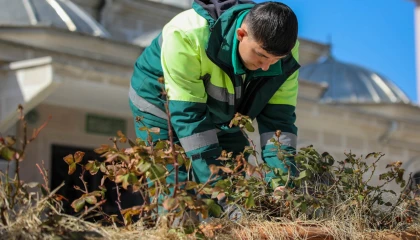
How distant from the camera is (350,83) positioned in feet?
61.0

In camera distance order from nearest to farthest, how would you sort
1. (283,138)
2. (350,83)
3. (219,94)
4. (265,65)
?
(265,65) → (219,94) → (283,138) → (350,83)

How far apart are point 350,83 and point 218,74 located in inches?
637

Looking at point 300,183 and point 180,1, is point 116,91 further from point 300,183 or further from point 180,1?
point 180,1

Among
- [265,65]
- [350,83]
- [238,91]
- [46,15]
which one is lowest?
[350,83]

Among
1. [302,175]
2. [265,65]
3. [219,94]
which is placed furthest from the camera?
[219,94]

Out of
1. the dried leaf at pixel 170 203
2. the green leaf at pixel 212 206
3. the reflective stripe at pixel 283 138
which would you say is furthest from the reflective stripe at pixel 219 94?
the dried leaf at pixel 170 203

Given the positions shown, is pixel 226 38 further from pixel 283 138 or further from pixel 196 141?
pixel 283 138

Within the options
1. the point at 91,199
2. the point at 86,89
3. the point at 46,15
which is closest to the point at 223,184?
the point at 91,199

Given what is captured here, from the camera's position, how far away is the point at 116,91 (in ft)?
29.9

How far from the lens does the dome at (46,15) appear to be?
440 inches

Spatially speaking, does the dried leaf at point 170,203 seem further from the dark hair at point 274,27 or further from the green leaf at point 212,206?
the dark hair at point 274,27

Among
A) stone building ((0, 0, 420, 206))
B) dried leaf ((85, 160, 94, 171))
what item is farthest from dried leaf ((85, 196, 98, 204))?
stone building ((0, 0, 420, 206))

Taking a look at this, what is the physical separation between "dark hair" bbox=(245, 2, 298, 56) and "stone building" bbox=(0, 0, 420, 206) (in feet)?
11.6

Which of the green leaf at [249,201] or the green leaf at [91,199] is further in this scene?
the green leaf at [249,201]
